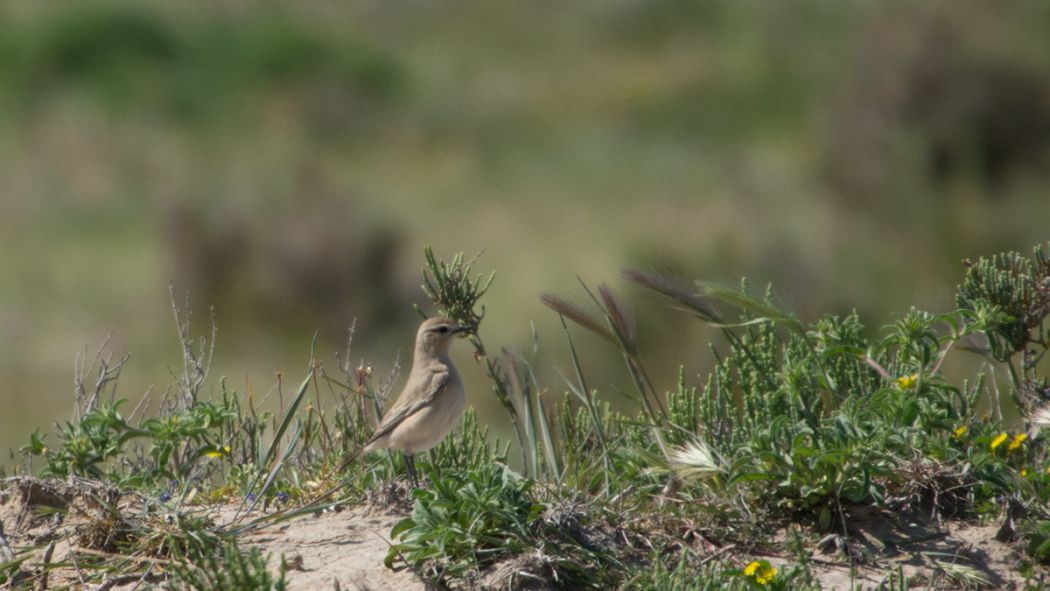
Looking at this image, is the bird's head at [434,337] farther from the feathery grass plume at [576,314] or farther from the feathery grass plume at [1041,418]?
the feathery grass plume at [1041,418]

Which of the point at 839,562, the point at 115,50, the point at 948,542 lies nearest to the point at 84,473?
the point at 839,562

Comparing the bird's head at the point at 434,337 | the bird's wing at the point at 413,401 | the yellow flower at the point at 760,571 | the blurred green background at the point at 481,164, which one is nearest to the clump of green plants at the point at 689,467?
the yellow flower at the point at 760,571

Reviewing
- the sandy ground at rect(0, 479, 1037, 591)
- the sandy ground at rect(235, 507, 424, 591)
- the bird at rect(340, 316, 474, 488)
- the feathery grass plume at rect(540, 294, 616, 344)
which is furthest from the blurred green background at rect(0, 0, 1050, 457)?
the sandy ground at rect(235, 507, 424, 591)

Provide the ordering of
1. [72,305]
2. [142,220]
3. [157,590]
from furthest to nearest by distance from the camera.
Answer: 1. [142,220]
2. [72,305]
3. [157,590]

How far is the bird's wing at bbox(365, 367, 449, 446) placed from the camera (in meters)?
4.77

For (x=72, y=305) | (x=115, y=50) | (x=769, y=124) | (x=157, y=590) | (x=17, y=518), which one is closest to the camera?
(x=157, y=590)

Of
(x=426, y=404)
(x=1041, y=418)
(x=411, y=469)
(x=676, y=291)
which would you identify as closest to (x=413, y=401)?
(x=426, y=404)

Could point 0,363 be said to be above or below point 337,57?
below

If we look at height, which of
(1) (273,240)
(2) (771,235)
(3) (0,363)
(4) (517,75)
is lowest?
(2) (771,235)

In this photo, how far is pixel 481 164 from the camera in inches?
921

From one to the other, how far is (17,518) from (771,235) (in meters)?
11.0

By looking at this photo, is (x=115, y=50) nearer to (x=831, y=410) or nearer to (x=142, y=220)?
(x=142, y=220)

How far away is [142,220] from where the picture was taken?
68.5ft

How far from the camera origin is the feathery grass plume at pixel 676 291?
4.30 m
